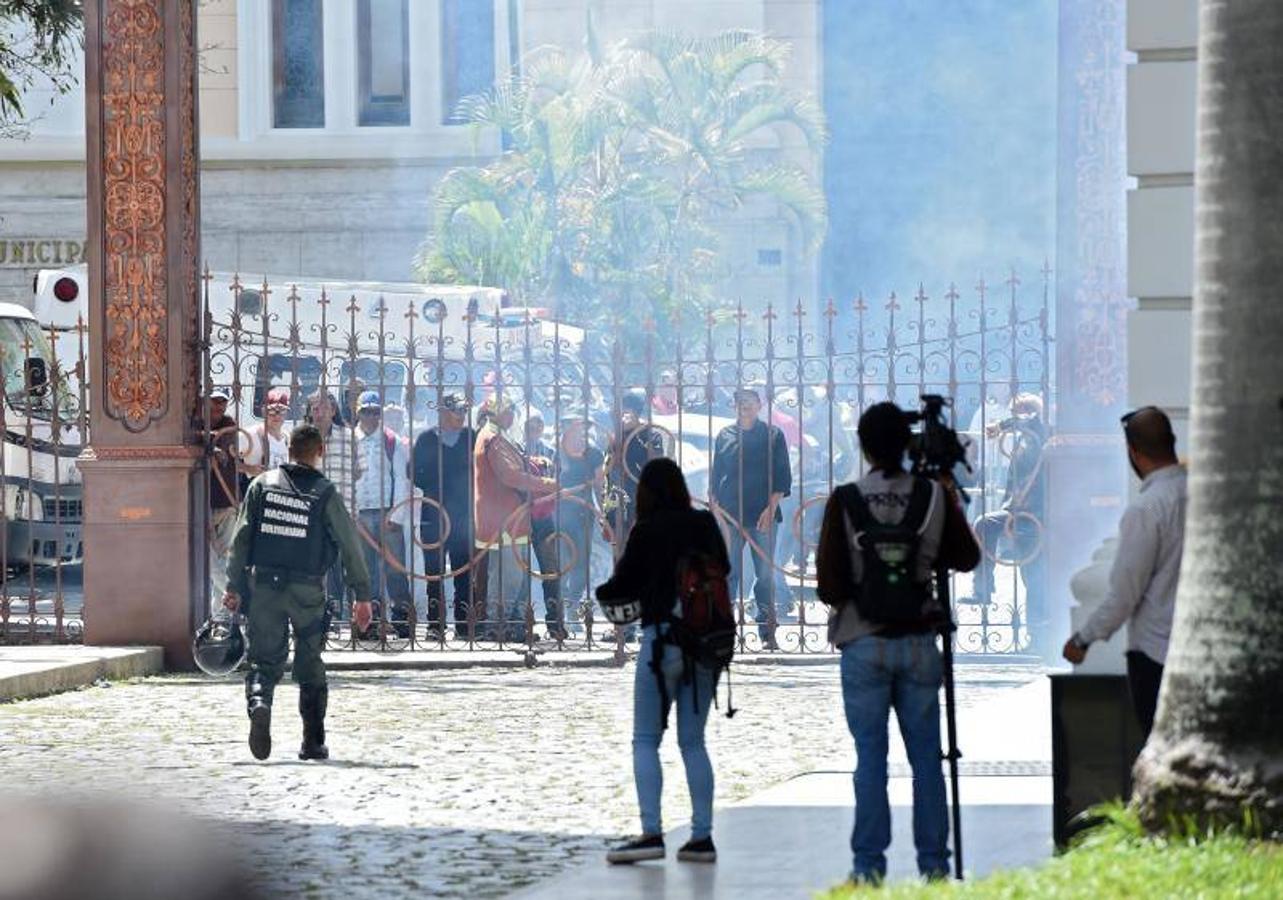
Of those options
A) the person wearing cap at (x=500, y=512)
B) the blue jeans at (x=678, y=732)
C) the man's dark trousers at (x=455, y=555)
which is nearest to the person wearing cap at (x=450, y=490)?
the man's dark trousers at (x=455, y=555)

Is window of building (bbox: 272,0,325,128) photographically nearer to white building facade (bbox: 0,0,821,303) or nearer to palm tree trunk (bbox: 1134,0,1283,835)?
white building facade (bbox: 0,0,821,303)

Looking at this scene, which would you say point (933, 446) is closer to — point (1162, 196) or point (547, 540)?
point (1162, 196)

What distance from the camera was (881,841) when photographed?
317 inches

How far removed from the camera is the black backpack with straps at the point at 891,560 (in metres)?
7.98

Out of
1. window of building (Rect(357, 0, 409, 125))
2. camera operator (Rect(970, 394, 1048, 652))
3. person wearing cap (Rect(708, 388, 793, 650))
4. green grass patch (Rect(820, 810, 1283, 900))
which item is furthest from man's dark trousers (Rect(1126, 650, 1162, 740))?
window of building (Rect(357, 0, 409, 125))

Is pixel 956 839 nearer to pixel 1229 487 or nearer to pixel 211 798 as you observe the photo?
pixel 1229 487

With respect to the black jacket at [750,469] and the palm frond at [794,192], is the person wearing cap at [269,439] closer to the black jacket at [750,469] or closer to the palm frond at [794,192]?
the black jacket at [750,469]

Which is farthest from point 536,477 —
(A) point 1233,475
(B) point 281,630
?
(A) point 1233,475

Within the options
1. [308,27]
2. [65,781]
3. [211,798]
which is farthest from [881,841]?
[308,27]

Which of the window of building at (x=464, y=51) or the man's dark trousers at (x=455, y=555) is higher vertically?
the window of building at (x=464, y=51)

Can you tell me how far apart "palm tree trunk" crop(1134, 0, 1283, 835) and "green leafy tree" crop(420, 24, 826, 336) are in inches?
1373

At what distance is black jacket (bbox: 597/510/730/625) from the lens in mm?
9117

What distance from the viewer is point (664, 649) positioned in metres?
9.12

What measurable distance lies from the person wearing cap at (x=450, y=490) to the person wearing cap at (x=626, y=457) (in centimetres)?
99
